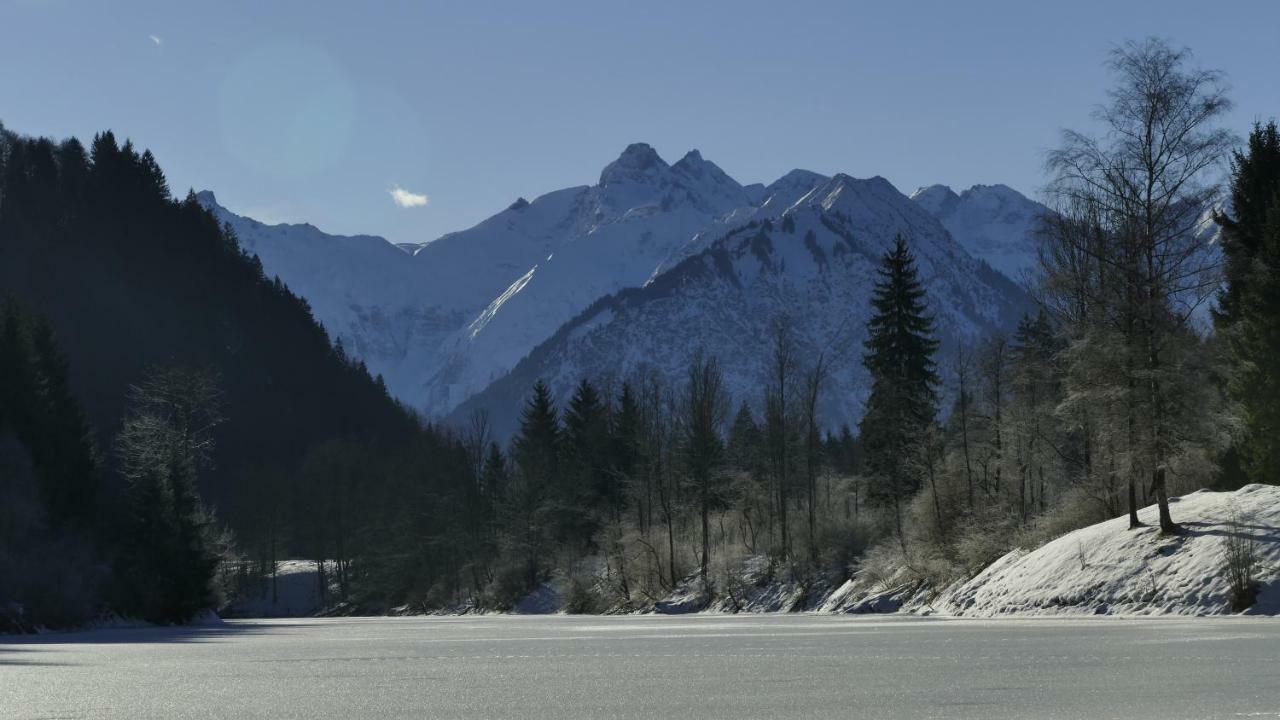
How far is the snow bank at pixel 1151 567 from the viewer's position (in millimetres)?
29562

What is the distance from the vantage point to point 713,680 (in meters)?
13.7

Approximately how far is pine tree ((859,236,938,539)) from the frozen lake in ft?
142

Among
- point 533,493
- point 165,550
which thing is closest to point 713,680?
point 165,550

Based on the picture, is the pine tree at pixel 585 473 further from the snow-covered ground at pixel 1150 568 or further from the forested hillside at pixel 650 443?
the snow-covered ground at pixel 1150 568

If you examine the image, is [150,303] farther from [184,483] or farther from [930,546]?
[930,546]

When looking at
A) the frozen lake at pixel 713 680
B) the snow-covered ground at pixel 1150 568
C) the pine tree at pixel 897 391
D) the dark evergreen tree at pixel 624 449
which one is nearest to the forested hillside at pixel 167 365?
the dark evergreen tree at pixel 624 449

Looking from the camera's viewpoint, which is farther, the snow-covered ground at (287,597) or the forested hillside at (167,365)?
the snow-covered ground at (287,597)

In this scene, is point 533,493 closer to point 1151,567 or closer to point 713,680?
point 1151,567

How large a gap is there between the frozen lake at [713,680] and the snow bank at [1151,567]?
8.39m

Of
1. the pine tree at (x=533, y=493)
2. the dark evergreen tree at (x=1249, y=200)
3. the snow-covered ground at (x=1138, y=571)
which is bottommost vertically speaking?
the snow-covered ground at (x=1138, y=571)

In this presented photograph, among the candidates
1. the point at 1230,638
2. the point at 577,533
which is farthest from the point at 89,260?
the point at 1230,638

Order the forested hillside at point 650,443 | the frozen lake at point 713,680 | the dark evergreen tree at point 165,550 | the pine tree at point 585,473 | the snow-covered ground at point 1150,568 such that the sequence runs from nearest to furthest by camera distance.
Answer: the frozen lake at point 713,680 < the snow-covered ground at point 1150,568 < the forested hillside at point 650,443 < the dark evergreen tree at point 165,550 < the pine tree at point 585,473

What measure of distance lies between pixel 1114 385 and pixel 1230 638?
17.0 meters

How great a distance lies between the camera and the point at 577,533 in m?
93.6
